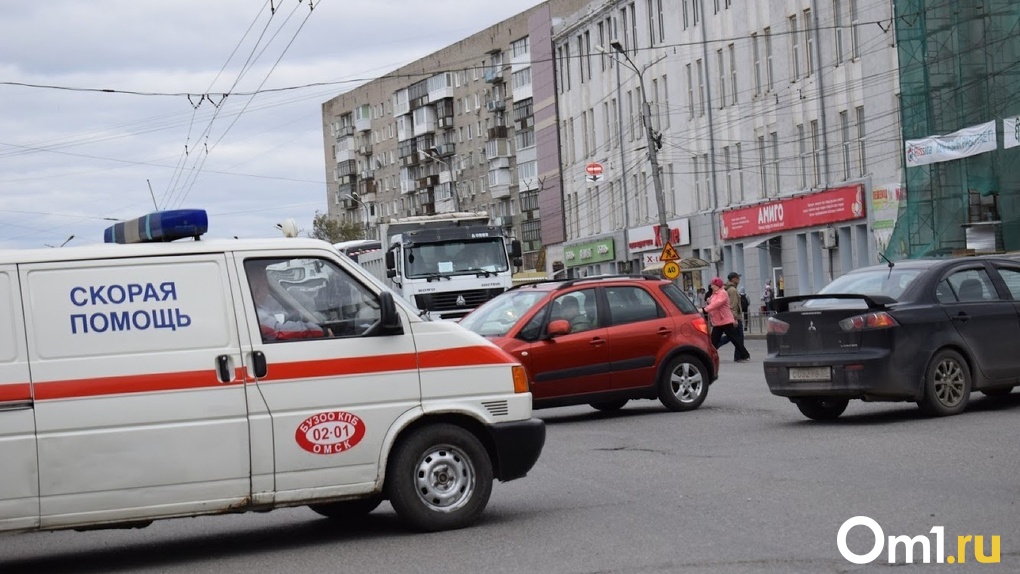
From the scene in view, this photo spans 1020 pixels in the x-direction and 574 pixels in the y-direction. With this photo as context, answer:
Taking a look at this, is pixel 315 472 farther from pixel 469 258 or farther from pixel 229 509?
pixel 469 258

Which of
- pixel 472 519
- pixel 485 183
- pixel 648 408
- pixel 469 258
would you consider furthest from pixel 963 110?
pixel 485 183

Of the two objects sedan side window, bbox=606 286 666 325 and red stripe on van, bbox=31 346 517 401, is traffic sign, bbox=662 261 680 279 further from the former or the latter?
red stripe on van, bbox=31 346 517 401

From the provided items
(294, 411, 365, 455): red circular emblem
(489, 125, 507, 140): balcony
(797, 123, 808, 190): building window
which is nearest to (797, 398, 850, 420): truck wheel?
(294, 411, 365, 455): red circular emblem

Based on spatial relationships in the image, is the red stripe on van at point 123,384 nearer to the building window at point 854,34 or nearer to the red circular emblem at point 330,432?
the red circular emblem at point 330,432

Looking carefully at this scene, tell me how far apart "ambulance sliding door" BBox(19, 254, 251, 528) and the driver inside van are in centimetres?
19

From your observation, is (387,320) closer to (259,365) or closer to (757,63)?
(259,365)

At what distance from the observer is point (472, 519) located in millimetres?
10219

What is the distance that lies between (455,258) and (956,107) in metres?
15.1

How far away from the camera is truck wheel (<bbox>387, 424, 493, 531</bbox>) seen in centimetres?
999

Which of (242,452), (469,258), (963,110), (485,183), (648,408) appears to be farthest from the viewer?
(485,183)

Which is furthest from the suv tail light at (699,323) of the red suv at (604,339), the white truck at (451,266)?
the white truck at (451,266)

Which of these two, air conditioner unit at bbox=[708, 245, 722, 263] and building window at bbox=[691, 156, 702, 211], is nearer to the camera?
air conditioner unit at bbox=[708, 245, 722, 263]

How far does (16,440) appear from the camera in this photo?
9.06m

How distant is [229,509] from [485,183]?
101 meters
